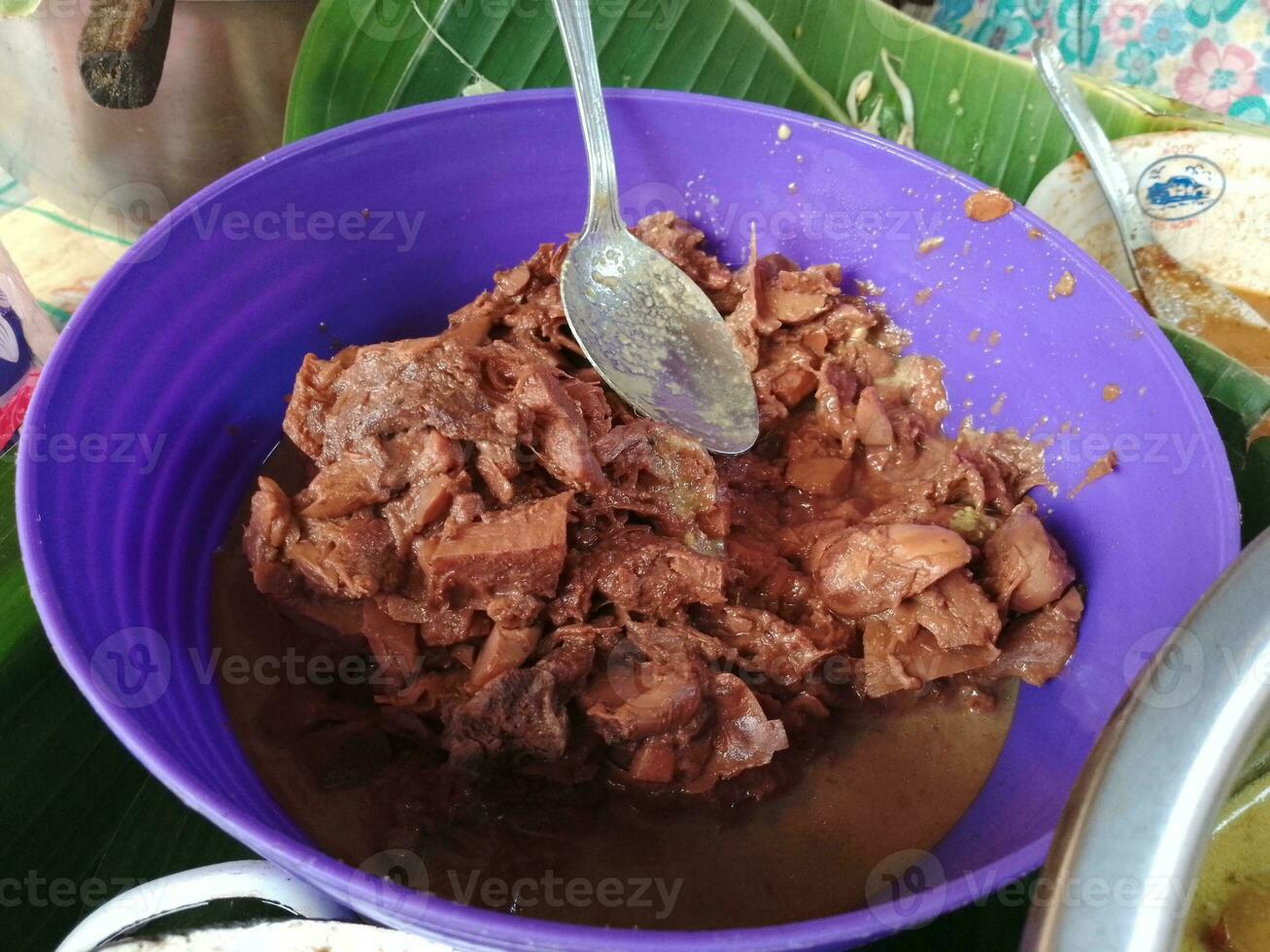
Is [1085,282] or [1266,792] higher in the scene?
[1085,282]

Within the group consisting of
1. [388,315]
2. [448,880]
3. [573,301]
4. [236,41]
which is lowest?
[448,880]

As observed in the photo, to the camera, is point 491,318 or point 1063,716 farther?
point 491,318

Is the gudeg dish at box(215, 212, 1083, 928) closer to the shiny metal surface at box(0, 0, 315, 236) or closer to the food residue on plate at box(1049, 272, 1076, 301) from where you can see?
the food residue on plate at box(1049, 272, 1076, 301)

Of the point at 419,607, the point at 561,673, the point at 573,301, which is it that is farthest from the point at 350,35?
the point at 561,673

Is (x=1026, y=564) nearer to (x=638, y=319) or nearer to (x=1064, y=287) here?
(x=1064, y=287)

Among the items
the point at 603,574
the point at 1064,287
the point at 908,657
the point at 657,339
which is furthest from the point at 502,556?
the point at 1064,287

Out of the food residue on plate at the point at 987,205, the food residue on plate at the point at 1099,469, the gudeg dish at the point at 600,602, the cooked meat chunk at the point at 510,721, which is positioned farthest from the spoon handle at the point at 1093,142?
the cooked meat chunk at the point at 510,721

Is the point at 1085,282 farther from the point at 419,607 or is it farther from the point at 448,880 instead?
the point at 448,880
